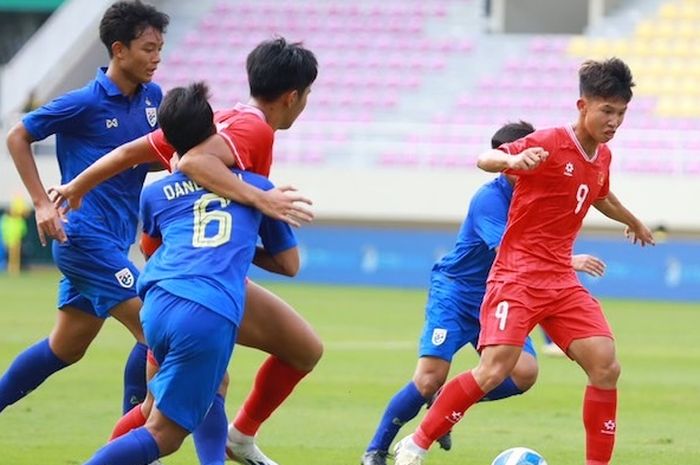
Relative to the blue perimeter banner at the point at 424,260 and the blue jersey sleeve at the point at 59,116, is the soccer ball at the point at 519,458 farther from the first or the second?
the blue perimeter banner at the point at 424,260

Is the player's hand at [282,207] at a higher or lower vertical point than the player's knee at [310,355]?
higher

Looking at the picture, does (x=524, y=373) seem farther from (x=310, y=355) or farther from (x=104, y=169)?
(x=104, y=169)

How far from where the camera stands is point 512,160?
7215mm

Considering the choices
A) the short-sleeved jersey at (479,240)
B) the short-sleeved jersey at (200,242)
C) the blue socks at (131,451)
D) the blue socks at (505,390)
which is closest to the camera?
the blue socks at (131,451)

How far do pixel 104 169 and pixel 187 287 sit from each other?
5.06 ft

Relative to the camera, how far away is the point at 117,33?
8.34m

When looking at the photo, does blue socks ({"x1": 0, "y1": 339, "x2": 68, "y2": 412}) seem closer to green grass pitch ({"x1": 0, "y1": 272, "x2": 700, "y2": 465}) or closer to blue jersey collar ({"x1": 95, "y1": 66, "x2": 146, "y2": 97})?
green grass pitch ({"x1": 0, "y1": 272, "x2": 700, "y2": 465})

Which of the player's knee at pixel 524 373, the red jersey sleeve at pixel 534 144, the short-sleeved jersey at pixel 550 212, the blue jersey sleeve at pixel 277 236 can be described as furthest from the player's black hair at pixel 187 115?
the player's knee at pixel 524 373

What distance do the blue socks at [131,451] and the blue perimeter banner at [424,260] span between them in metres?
20.4

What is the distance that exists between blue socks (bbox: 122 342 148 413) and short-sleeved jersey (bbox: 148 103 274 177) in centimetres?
174

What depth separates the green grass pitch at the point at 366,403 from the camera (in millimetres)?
9336

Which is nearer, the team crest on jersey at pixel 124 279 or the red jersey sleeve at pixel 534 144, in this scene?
the red jersey sleeve at pixel 534 144

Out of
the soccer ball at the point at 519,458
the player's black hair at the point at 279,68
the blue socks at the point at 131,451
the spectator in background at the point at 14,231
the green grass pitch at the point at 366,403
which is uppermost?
the player's black hair at the point at 279,68

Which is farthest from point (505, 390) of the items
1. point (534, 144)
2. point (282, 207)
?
point (282, 207)
